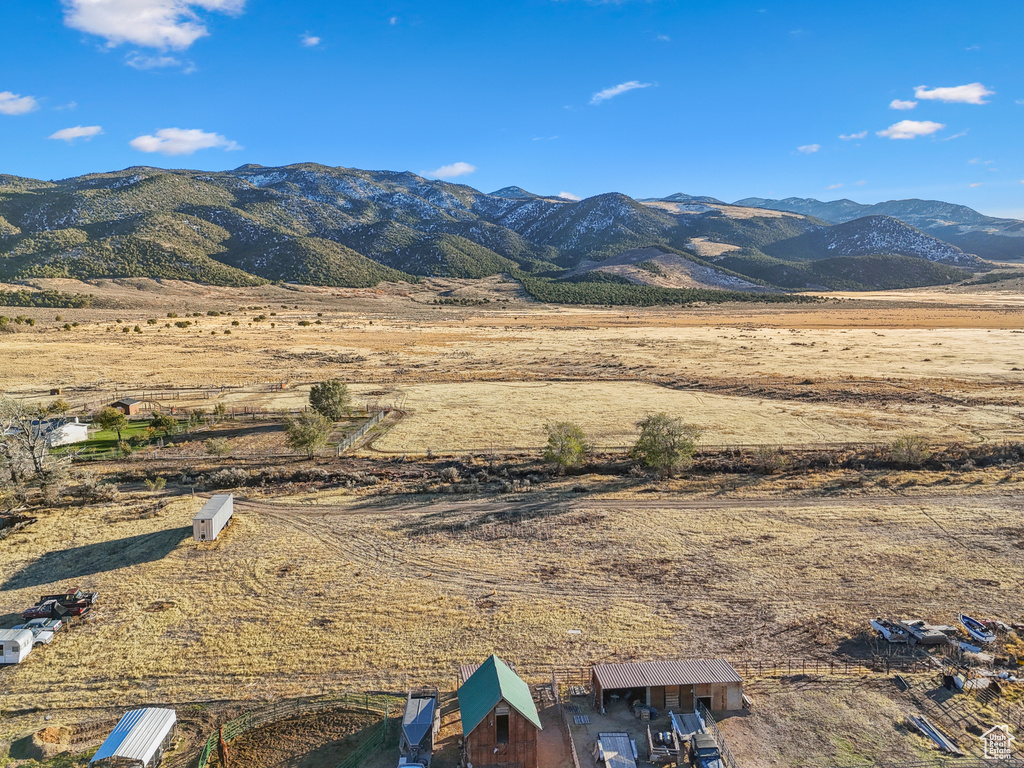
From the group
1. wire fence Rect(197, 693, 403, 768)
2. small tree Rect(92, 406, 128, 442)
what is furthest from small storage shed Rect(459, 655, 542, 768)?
small tree Rect(92, 406, 128, 442)

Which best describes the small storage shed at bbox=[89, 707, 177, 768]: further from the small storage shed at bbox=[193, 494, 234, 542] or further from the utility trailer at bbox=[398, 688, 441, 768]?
the small storage shed at bbox=[193, 494, 234, 542]

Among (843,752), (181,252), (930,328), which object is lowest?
(843,752)

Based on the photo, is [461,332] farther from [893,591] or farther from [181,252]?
[181,252]

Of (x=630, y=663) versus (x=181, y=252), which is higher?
(x=181, y=252)

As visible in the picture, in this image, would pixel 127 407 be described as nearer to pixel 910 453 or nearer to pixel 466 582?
pixel 466 582

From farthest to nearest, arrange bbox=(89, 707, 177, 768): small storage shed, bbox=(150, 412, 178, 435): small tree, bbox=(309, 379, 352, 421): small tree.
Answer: bbox=(309, 379, 352, 421): small tree
bbox=(150, 412, 178, 435): small tree
bbox=(89, 707, 177, 768): small storage shed

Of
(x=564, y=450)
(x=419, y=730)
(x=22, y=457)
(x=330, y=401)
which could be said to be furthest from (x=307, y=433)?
(x=419, y=730)

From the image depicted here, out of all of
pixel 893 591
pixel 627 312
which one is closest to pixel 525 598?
pixel 893 591

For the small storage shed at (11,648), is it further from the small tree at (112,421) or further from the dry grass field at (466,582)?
the small tree at (112,421)
